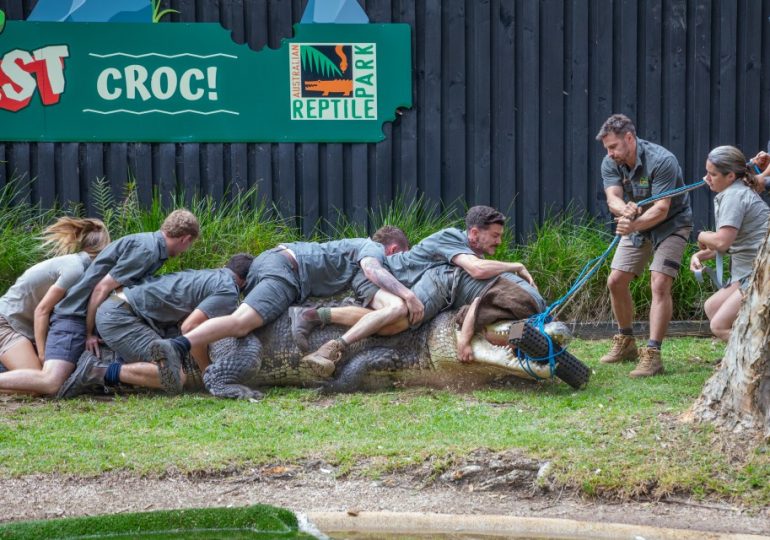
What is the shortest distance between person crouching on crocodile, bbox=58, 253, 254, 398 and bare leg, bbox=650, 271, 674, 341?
295 centimetres

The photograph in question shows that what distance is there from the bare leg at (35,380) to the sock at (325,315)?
1762 millimetres

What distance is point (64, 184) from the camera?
935cm

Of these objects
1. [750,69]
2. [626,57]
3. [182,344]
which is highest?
[626,57]

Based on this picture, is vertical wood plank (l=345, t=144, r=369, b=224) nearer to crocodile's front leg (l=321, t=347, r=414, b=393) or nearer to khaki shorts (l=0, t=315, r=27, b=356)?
crocodile's front leg (l=321, t=347, r=414, b=393)

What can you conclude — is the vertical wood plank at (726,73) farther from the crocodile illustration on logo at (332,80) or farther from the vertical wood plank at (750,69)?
the crocodile illustration on logo at (332,80)

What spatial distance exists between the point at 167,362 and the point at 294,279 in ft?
3.60

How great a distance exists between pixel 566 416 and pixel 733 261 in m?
1.89

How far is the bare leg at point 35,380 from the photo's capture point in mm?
6828

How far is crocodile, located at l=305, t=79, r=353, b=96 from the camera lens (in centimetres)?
945

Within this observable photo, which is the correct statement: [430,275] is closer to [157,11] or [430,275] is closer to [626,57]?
[626,57]

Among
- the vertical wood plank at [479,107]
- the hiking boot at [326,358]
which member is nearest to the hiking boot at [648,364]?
the hiking boot at [326,358]

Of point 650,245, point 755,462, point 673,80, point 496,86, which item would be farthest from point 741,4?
point 755,462

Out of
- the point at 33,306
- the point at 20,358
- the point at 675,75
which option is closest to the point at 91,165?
the point at 33,306

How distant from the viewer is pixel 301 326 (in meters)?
7.16
